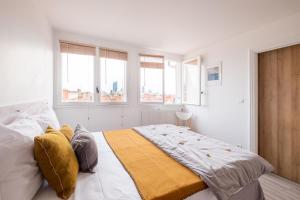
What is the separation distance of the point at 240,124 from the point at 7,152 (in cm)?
319

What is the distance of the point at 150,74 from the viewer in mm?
3979

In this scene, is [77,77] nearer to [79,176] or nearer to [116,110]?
[116,110]

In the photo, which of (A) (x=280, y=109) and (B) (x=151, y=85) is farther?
(B) (x=151, y=85)

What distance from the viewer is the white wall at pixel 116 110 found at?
3044 millimetres

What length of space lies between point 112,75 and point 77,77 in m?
0.74

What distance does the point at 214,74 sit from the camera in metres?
3.40

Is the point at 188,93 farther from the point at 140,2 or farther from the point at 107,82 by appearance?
the point at 140,2

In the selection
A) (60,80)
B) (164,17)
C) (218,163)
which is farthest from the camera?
(60,80)

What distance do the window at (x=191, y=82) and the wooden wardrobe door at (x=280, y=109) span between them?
1.34 meters

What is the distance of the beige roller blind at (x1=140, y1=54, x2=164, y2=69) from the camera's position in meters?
Answer: 3.86

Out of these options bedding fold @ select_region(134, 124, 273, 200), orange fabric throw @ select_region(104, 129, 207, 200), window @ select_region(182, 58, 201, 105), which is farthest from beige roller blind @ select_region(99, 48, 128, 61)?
bedding fold @ select_region(134, 124, 273, 200)

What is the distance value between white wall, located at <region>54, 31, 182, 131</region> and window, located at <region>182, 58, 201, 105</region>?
1.77 feet

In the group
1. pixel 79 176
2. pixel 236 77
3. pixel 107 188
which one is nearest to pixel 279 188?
pixel 236 77

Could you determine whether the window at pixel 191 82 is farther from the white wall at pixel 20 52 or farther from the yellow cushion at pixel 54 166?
the yellow cushion at pixel 54 166
